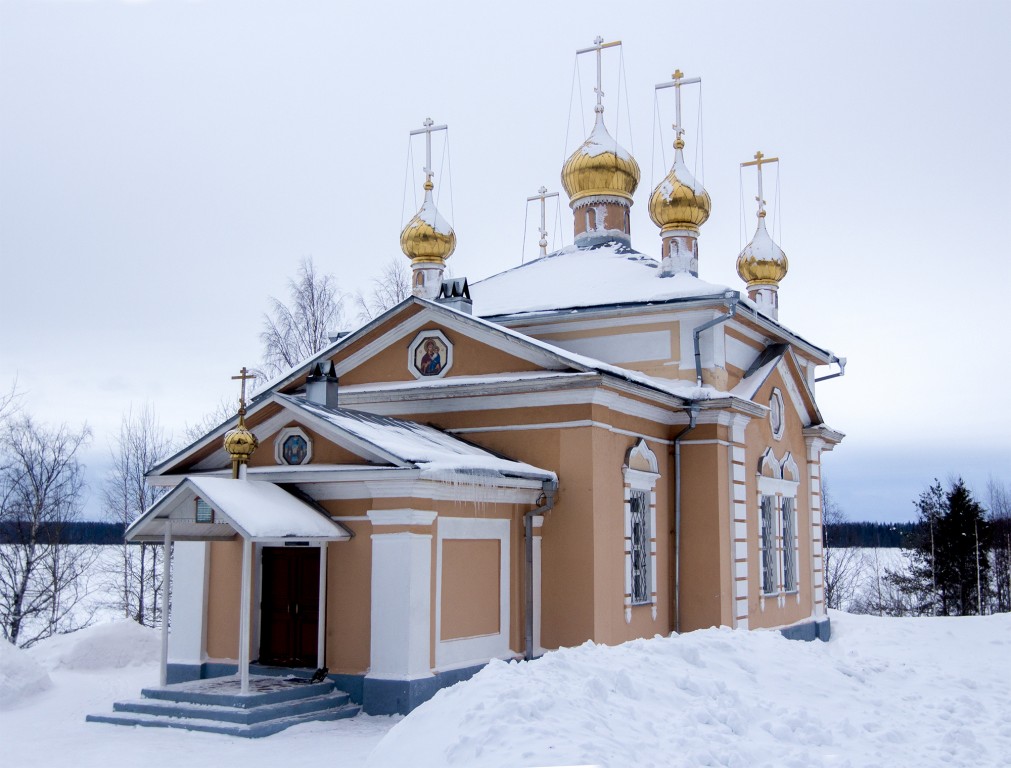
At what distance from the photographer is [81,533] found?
76.9 feet

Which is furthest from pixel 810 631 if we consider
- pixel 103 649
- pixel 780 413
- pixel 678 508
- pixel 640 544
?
pixel 103 649

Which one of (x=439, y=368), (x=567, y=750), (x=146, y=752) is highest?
(x=439, y=368)

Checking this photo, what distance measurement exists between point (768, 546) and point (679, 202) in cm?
483

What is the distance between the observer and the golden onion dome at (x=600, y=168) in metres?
16.9

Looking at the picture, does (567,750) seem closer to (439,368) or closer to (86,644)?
(439,368)

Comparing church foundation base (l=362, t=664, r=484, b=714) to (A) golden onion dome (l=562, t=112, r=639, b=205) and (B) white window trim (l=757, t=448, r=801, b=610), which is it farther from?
(A) golden onion dome (l=562, t=112, r=639, b=205)

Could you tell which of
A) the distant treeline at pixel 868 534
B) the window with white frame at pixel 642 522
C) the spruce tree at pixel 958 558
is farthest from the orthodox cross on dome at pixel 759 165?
the distant treeline at pixel 868 534

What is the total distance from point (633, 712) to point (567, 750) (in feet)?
→ 3.57

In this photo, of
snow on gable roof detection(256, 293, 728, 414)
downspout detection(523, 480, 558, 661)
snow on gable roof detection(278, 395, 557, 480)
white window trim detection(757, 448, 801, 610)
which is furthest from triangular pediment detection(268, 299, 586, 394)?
white window trim detection(757, 448, 801, 610)

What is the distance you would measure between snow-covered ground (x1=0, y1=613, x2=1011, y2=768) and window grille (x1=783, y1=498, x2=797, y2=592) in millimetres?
4431

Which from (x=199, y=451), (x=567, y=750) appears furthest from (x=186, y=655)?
(x=567, y=750)

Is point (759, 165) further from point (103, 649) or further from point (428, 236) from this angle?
point (103, 649)

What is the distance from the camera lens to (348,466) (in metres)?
9.99

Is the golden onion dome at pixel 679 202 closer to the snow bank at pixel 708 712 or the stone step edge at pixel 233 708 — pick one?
the snow bank at pixel 708 712
